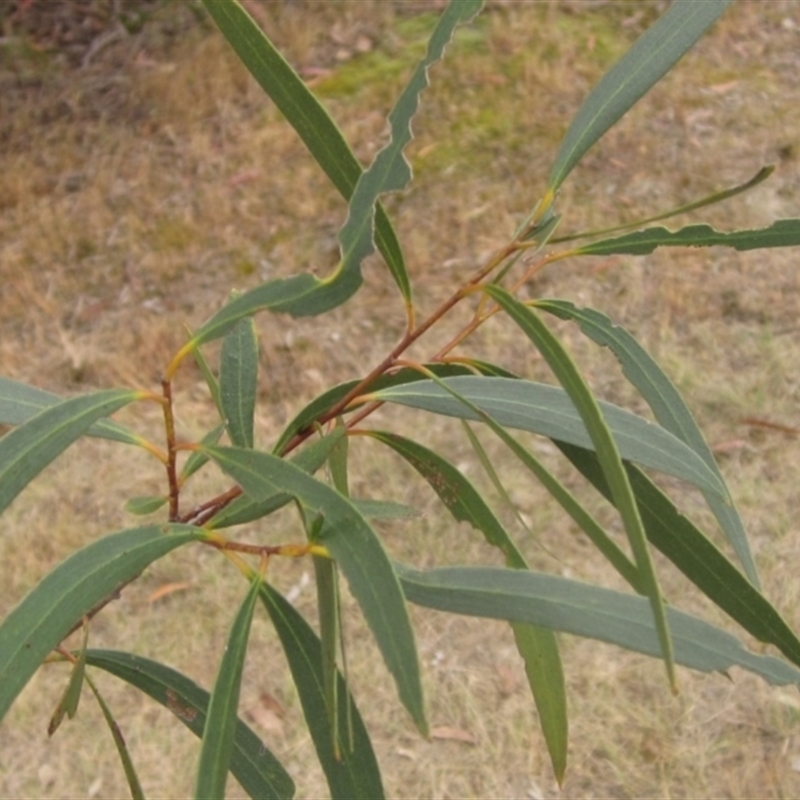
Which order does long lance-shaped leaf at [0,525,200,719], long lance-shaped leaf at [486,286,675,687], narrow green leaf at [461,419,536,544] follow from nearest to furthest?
long lance-shaped leaf at [486,286,675,687], long lance-shaped leaf at [0,525,200,719], narrow green leaf at [461,419,536,544]

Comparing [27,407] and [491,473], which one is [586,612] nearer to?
[491,473]

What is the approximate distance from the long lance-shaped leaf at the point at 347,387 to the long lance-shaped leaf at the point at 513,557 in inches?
1.5

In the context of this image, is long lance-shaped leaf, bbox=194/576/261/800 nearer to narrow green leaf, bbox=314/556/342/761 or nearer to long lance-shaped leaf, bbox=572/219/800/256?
narrow green leaf, bbox=314/556/342/761

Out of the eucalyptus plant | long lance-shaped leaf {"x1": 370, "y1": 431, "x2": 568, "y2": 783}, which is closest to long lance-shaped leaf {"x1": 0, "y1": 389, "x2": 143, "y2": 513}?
the eucalyptus plant

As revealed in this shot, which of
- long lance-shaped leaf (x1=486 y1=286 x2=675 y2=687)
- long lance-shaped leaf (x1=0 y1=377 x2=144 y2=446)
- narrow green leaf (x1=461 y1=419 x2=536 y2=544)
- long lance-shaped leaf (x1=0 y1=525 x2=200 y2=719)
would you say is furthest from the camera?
long lance-shaped leaf (x1=0 y1=377 x2=144 y2=446)

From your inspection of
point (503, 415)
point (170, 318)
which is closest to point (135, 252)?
point (170, 318)

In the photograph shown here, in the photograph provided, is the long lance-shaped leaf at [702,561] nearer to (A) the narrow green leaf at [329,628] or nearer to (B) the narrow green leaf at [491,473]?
(B) the narrow green leaf at [491,473]

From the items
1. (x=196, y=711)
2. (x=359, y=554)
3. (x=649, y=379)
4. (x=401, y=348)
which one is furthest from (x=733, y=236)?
(x=196, y=711)

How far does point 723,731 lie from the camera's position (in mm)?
1760

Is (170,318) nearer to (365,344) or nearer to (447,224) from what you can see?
(365,344)

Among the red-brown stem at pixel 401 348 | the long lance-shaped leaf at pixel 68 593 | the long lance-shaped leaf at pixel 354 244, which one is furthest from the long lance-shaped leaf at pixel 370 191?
the long lance-shaped leaf at pixel 68 593

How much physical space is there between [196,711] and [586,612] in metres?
0.44

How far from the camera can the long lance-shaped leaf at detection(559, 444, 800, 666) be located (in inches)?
27.5

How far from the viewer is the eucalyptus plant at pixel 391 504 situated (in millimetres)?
539
